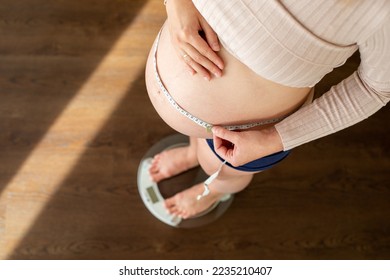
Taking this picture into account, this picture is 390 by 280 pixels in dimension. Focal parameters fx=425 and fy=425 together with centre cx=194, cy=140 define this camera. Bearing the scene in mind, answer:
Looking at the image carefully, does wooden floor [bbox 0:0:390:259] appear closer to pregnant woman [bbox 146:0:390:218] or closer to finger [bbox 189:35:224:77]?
pregnant woman [bbox 146:0:390:218]

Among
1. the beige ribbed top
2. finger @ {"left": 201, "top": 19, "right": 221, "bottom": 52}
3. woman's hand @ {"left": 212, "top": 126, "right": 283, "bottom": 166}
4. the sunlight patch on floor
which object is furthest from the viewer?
the sunlight patch on floor

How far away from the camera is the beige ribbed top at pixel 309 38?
0.57m

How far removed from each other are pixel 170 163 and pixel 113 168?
190 millimetres

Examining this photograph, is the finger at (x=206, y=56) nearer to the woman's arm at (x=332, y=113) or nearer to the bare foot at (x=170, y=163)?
the woman's arm at (x=332, y=113)

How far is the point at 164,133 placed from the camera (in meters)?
1.45

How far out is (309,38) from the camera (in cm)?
60

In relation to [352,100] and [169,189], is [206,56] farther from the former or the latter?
[169,189]

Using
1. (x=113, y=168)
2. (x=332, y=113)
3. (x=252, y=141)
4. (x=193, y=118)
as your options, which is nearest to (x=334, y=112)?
(x=332, y=113)

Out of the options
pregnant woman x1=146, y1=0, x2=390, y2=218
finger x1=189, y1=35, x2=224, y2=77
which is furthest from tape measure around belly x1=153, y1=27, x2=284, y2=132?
finger x1=189, y1=35, x2=224, y2=77

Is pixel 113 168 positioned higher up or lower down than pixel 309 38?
lower down

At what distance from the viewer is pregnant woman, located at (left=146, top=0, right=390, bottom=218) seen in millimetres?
587

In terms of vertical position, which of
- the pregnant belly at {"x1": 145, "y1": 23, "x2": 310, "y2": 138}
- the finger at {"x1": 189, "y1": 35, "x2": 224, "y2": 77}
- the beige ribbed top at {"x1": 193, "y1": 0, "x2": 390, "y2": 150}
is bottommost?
the pregnant belly at {"x1": 145, "y1": 23, "x2": 310, "y2": 138}

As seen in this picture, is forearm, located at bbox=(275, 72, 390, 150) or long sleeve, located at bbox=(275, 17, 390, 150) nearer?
long sleeve, located at bbox=(275, 17, 390, 150)
